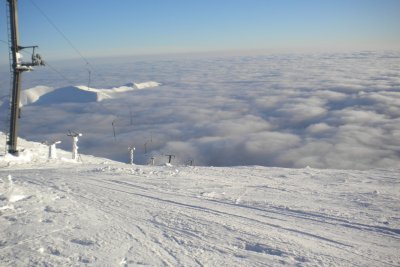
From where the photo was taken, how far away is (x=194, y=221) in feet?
22.9

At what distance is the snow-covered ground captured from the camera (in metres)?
5.50

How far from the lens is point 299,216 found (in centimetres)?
750

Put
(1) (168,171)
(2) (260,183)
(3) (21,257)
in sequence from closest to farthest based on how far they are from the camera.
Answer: (3) (21,257)
(2) (260,183)
(1) (168,171)

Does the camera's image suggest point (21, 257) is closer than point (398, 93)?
Yes

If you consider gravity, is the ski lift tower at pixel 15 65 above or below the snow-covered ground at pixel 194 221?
above

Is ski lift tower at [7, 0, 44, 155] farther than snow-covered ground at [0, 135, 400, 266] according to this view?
Yes

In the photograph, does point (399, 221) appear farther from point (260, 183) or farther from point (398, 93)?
point (398, 93)

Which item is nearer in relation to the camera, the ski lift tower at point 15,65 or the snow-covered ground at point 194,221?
the snow-covered ground at point 194,221

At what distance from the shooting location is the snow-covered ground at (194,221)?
18.0 feet

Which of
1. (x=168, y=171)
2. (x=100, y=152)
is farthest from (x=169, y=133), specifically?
(x=168, y=171)

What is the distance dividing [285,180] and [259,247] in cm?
579

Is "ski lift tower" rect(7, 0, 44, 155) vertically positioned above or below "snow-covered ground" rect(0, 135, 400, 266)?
above

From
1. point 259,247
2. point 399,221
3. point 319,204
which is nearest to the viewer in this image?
point 259,247

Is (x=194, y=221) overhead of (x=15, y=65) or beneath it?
beneath
